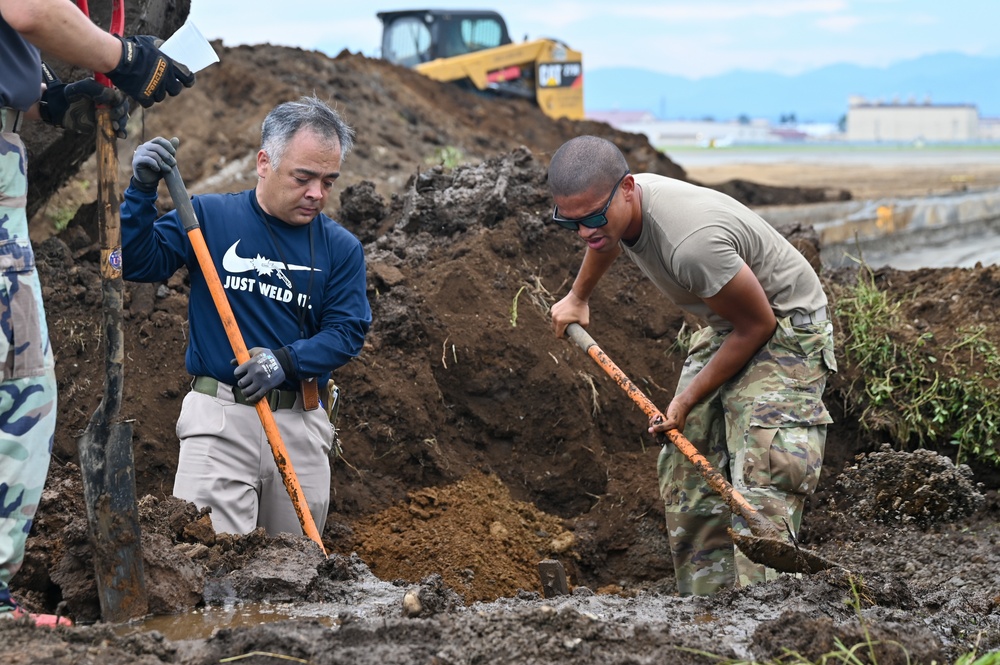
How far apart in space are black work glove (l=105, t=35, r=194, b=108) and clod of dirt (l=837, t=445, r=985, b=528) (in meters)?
3.82

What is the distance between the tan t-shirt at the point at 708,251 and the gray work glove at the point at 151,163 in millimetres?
1696

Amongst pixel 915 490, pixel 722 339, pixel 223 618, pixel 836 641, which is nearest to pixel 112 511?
pixel 223 618

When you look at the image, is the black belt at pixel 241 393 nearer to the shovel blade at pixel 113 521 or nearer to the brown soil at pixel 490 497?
the brown soil at pixel 490 497

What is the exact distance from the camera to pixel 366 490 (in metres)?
5.36

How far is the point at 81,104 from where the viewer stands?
10.9ft

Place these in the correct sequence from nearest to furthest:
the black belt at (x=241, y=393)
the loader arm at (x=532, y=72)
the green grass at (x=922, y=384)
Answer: the black belt at (x=241, y=393) → the green grass at (x=922, y=384) → the loader arm at (x=532, y=72)

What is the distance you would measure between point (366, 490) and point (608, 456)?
1457 millimetres

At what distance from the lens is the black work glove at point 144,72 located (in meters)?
3.21

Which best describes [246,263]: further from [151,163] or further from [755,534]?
[755,534]

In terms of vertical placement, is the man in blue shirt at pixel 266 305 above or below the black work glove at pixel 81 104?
below

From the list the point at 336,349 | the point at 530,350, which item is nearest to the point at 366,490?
the point at 530,350

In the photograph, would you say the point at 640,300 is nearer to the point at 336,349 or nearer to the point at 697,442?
the point at 697,442

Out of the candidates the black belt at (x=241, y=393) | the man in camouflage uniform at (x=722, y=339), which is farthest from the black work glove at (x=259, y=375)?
the man in camouflage uniform at (x=722, y=339)

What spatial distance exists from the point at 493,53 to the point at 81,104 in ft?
56.2
